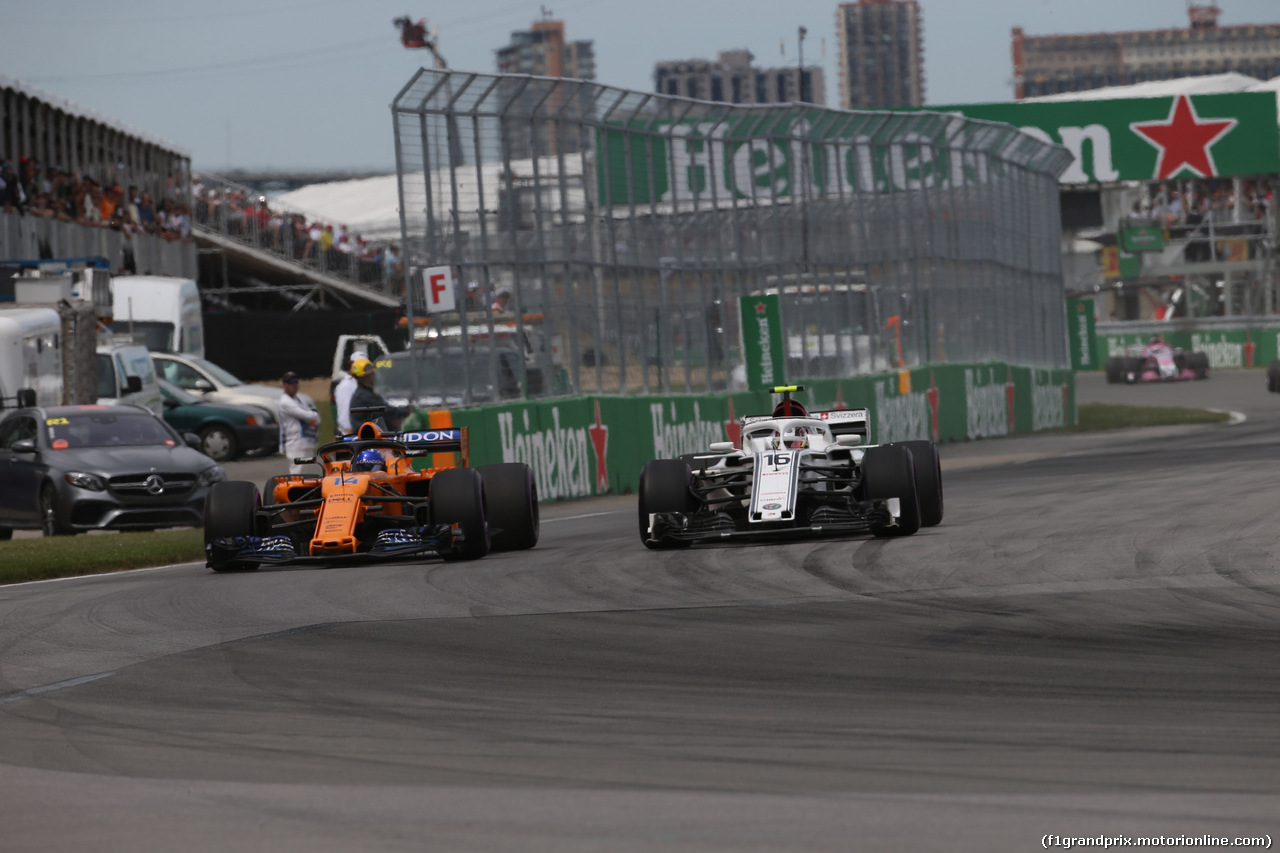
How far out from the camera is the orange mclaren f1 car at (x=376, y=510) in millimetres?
12453

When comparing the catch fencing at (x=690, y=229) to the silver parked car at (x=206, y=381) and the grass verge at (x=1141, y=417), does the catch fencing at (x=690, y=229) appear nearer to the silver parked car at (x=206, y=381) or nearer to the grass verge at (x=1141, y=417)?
the grass verge at (x=1141, y=417)

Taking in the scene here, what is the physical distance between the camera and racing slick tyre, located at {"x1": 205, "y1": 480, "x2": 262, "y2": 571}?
12.7m

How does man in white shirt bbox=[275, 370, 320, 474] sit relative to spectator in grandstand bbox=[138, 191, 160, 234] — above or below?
below

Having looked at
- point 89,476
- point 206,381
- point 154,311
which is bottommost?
point 89,476

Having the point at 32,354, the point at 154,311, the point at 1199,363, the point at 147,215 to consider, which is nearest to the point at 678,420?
the point at 32,354

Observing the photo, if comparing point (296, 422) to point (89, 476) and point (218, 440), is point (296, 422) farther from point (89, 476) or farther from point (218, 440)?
point (218, 440)

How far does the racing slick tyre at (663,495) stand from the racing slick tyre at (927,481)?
163 cm

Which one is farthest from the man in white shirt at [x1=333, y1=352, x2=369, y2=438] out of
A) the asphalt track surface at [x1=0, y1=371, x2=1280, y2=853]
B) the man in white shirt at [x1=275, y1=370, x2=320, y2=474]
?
the asphalt track surface at [x1=0, y1=371, x2=1280, y2=853]

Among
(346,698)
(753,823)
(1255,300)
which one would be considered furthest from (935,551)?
(1255,300)

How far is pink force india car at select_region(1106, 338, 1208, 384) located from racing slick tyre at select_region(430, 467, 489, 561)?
127ft

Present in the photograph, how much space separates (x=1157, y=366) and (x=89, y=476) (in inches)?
1437

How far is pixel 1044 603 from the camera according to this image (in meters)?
9.25

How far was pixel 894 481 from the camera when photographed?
12.8 meters

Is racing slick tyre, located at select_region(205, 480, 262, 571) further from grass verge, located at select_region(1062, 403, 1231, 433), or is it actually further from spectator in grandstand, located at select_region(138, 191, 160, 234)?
spectator in grandstand, located at select_region(138, 191, 160, 234)
